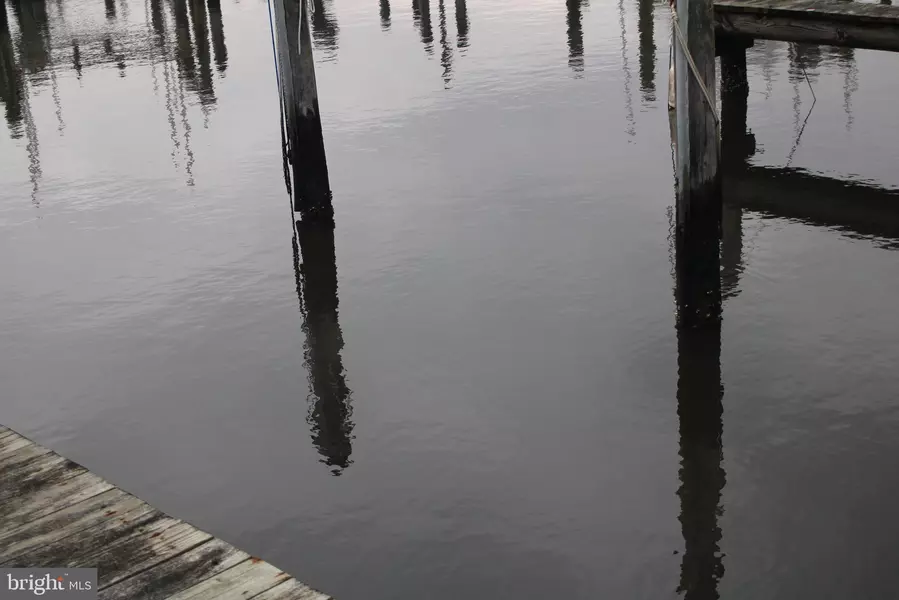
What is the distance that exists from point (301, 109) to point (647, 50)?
8.43 meters

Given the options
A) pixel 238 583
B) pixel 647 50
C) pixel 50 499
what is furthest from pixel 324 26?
pixel 238 583

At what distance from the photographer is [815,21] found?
12.0 metres

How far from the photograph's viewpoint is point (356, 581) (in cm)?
604

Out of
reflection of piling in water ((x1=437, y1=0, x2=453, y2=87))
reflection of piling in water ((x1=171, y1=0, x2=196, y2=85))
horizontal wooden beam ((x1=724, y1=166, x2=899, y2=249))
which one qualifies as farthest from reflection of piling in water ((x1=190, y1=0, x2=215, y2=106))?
horizontal wooden beam ((x1=724, y1=166, x2=899, y2=249))

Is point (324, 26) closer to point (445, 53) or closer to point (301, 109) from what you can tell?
point (445, 53)

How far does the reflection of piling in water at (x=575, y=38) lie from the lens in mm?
17703

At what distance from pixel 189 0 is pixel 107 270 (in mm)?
17818

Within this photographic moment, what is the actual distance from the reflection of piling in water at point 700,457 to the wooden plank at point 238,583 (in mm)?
2132

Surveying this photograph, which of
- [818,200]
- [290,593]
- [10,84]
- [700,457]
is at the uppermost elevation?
[10,84]

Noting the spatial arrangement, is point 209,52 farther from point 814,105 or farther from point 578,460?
point 578,460

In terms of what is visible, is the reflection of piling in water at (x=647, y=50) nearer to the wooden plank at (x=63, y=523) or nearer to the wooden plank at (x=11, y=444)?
the wooden plank at (x=11, y=444)

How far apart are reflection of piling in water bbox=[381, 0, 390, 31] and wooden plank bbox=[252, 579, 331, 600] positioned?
1861 centimetres

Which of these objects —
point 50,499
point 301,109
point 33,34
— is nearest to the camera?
point 50,499

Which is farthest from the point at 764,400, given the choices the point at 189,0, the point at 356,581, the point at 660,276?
the point at 189,0
